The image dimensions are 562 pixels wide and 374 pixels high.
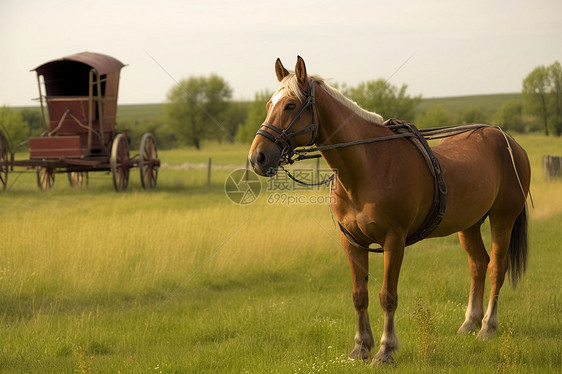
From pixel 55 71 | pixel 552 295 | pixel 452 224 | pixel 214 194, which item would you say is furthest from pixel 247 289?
pixel 55 71

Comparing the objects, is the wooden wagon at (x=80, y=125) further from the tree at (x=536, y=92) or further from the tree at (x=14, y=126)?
the tree at (x=536, y=92)

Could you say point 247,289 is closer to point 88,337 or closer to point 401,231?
point 88,337

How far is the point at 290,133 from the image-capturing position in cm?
424

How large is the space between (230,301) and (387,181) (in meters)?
3.32

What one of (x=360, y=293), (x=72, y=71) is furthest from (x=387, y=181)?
(x=72, y=71)

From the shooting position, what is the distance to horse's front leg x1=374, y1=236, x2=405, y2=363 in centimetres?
473

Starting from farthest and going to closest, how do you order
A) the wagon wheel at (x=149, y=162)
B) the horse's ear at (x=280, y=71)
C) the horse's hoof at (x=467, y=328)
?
the wagon wheel at (x=149, y=162), the horse's hoof at (x=467, y=328), the horse's ear at (x=280, y=71)

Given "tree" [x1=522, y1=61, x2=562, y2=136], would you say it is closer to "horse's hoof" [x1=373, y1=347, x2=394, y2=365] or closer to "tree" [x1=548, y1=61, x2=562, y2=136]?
"tree" [x1=548, y1=61, x2=562, y2=136]

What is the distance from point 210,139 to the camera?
248 ft

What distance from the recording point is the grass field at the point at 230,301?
4.91m

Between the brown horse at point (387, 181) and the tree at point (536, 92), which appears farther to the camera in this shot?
the tree at point (536, 92)

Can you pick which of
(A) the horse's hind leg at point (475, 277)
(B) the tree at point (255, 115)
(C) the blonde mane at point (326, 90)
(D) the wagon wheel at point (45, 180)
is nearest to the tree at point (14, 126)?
(B) the tree at point (255, 115)

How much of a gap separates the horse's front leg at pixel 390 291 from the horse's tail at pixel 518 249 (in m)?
2.17

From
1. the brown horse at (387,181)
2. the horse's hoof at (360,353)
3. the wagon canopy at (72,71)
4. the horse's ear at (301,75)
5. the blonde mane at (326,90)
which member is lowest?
the horse's hoof at (360,353)
